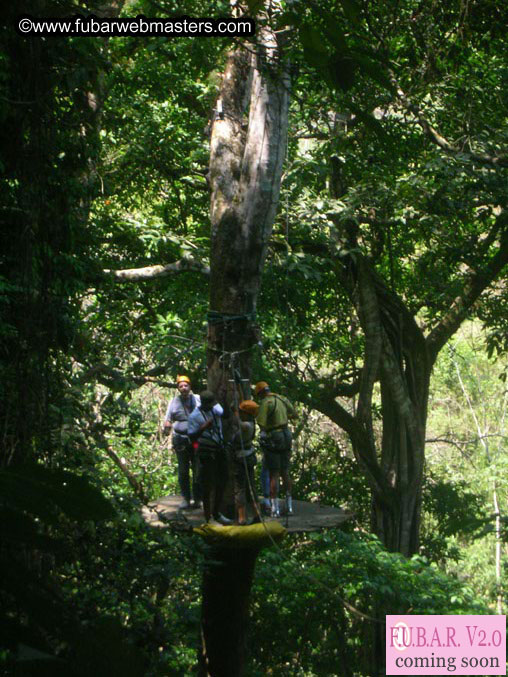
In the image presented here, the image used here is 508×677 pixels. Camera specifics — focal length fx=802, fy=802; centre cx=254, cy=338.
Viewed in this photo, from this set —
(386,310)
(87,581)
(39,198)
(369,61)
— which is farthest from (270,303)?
(369,61)

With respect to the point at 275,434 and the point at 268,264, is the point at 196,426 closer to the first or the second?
the point at 275,434

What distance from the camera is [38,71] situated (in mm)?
2004

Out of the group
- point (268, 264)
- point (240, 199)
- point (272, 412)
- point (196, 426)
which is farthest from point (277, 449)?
point (268, 264)

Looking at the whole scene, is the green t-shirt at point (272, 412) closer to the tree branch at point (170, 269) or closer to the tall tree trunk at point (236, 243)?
the tall tree trunk at point (236, 243)

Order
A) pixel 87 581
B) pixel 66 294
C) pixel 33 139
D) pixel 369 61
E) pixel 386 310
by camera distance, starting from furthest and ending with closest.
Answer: pixel 386 310
pixel 66 294
pixel 87 581
pixel 33 139
pixel 369 61

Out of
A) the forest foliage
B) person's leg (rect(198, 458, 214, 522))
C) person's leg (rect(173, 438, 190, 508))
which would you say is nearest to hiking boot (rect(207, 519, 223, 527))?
person's leg (rect(198, 458, 214, 522))

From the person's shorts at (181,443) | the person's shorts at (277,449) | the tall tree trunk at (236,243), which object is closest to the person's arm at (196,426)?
the tall tree trunk at (236,243)

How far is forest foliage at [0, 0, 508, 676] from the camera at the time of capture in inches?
135

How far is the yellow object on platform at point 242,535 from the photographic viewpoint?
16.1ft

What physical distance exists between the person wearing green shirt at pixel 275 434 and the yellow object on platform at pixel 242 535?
1.48m

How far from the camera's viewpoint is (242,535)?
16.5 feet

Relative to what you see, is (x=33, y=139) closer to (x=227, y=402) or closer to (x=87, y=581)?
(x=87, y=581)

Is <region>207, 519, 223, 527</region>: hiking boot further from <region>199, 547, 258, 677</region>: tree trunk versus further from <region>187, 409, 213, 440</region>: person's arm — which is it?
<region>187, 409, 213, 440</region>: person's arm

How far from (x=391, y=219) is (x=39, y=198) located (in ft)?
22.3
